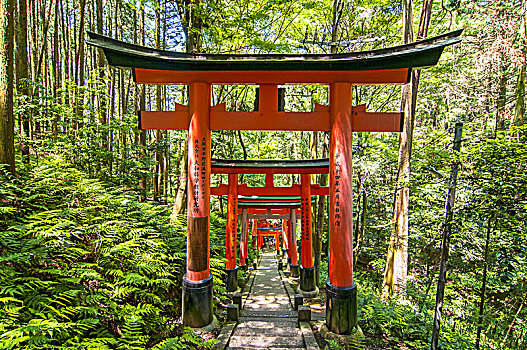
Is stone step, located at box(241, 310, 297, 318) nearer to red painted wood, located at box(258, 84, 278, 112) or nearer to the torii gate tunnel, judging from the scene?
the torii gate tunnel

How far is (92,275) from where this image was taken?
384 cm

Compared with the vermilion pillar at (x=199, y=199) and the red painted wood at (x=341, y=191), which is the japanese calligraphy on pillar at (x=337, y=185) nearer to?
the red painted wood at (x=341, y=191)

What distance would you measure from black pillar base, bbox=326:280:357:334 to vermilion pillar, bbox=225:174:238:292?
200 inches

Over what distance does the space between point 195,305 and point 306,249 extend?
5380 millimetres

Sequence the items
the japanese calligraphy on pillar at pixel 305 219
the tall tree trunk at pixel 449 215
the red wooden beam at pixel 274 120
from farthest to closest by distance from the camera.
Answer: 1. the japanese calligraphy on pillar at pixel 305 219
2. the red wooden beam at pixel 274 120
3. the tall tree trunk at pixel 449 215

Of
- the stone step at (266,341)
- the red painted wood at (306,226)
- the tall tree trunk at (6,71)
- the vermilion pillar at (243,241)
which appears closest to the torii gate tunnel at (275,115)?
the stone step at (266,341)

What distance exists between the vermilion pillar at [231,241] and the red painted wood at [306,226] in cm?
258

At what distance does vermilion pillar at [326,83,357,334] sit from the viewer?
480cm

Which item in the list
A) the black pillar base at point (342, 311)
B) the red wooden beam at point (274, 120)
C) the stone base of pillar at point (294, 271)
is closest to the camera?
the black pillar base at point (342, 311)

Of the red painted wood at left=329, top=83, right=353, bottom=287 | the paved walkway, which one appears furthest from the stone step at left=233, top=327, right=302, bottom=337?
the red painted wood at left=329, top=83, right=353, bottom=287

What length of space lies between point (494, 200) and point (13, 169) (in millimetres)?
8855

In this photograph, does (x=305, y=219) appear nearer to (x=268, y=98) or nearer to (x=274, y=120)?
(x=274, y=120)

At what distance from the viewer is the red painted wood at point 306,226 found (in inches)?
366

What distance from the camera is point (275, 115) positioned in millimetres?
5352
